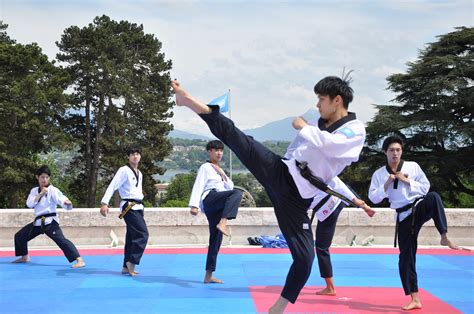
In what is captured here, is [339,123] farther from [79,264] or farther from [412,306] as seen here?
[79,264]

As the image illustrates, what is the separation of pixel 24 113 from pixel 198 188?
3168 cm

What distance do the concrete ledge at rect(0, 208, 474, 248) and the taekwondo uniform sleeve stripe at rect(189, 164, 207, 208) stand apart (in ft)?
12.0

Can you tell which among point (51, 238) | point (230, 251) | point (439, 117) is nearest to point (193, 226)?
point (230, 251)

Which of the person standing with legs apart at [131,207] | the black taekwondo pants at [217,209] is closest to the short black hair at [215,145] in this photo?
the black taekwondo pants at [217,209]

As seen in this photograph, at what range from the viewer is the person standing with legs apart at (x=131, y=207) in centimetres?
768

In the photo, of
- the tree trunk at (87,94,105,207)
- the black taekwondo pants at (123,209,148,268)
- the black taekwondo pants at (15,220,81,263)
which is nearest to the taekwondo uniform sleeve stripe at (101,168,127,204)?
the black taekwondo pants at (123,209,148,268)

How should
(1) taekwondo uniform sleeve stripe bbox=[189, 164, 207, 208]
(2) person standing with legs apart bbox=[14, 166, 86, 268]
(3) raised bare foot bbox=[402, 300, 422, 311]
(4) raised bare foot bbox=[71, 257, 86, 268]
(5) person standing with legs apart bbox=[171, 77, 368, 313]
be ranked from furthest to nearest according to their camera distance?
(2) person standing with legs apart bbox=[14, 166, 86, 268] → (4) raised bare foot bbox=[71, 257, 86, 268] → (1) taekwondo uniform sleeve stripe bbox=[189, 164, 207, 208] → (3) raised bare foot bbox=[402, 300, 422, 311] → (5) person standing with legs apart bbox=[171, 77, 368, 313]

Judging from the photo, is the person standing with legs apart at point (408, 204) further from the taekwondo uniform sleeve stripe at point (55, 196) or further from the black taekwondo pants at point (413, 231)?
the taekwondo uniform sleeve stripe at point (55, 196)

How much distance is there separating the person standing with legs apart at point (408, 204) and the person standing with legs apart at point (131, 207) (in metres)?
3.21

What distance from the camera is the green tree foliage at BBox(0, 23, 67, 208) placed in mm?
35562

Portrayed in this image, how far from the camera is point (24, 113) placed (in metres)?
36.0

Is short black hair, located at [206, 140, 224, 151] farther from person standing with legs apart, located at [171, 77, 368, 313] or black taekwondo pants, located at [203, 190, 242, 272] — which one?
person standing with legs apart, located at [171, 77, 368, 313]

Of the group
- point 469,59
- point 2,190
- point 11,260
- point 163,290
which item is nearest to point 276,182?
point 163,290

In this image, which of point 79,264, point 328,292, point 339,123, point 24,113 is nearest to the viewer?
point 339,123
